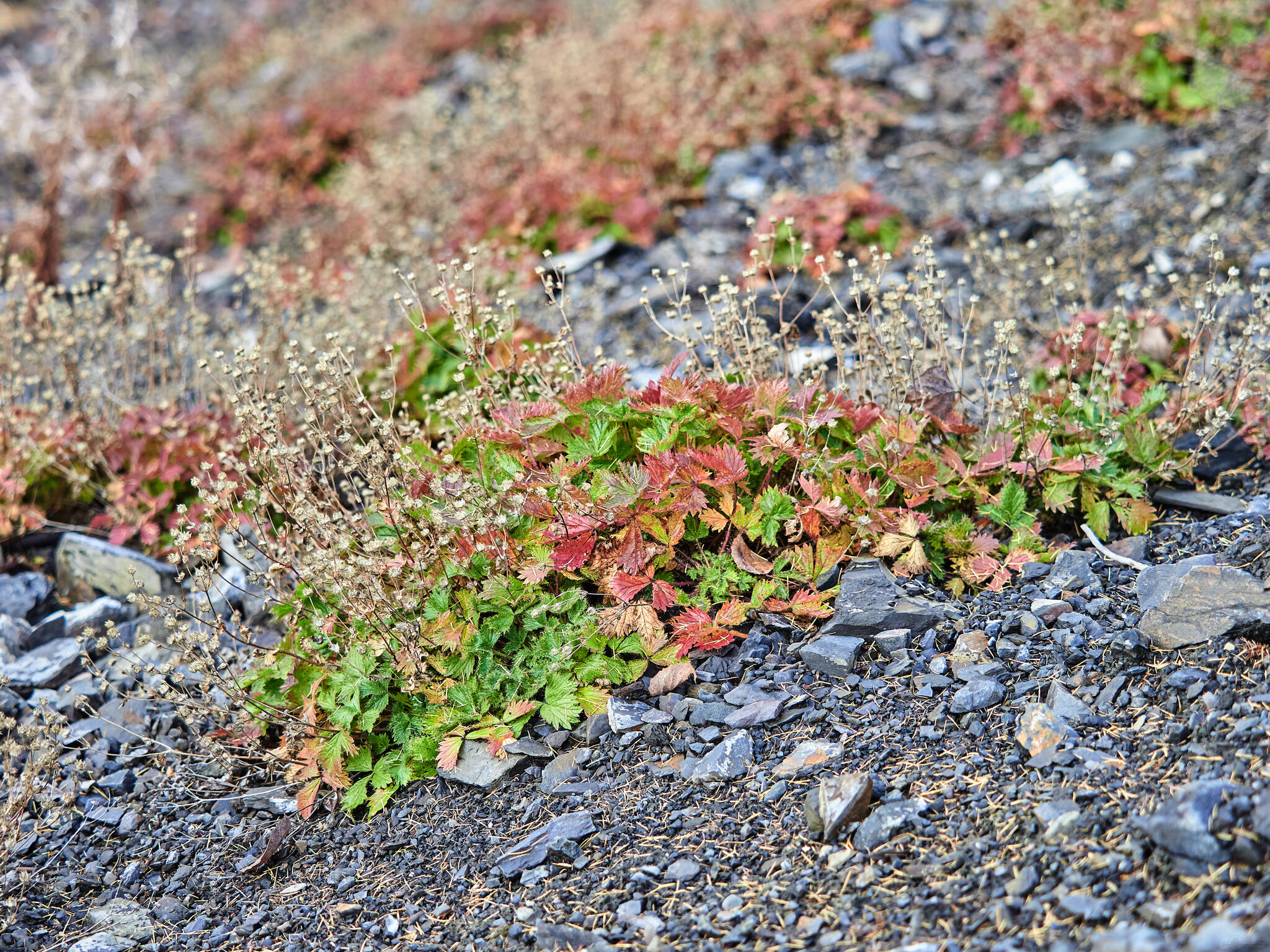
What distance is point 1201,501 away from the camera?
3557 mm

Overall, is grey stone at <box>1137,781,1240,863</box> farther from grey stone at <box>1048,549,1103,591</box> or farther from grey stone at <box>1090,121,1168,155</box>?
grey stone at <box>1090,121,1168,155</box>

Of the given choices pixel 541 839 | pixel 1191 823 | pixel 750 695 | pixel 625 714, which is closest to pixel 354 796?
pixel 541 839

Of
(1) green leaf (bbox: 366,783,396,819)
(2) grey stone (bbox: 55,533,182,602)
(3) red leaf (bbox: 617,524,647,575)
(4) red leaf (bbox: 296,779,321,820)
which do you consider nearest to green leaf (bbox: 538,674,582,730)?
(3) red leaf (bbox: 617,524,647,575)

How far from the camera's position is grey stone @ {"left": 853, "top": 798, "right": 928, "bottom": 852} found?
2.52 metres

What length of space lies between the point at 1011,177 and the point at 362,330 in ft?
15.4

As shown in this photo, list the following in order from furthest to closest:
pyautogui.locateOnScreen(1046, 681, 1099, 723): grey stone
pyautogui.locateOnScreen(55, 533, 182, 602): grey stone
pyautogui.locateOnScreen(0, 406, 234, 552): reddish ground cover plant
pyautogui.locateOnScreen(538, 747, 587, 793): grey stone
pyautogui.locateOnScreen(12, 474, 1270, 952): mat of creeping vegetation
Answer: pyautogui.locateOnScreen(0, 406, 234, 552): reddish ground cover plant < pyautogui.locateOnScreen(55, 533, 182, 602): grey stone < pyautogui.locateOnScreen(538, 747, 587, 793): grey stone < pyautogui.locateOnScreen(1046, 681, 1099, 723): grey stone < pyautogui.locateOnScreen(12, 474, 1270, 952): mat of creeping vegetation

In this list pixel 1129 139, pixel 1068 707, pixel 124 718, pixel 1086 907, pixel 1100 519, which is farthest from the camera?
pixel 1129 139

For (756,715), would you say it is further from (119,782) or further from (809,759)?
(119,782)

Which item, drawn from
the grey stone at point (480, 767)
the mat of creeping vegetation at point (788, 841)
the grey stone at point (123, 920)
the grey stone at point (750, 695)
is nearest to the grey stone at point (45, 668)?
the mat of creeping vegetation at point (788, 841)

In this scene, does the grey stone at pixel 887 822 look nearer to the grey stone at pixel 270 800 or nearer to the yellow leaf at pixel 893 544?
the yellow leaf at pixel 893 544

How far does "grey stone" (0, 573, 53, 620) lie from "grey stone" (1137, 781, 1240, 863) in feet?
15.5

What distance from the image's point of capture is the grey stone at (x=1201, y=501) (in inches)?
137

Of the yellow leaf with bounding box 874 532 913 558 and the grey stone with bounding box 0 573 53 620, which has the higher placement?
the yellow leaf with bounding box 874 532 913 558

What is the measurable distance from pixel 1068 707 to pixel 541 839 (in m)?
1.57
